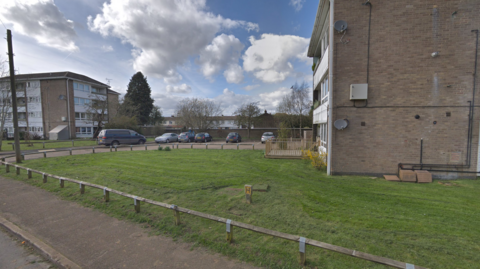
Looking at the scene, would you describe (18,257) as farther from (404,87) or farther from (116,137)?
(116,137)

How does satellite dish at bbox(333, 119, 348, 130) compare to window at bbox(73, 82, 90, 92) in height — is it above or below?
below

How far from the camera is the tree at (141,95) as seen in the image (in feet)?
154

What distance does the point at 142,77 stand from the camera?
48.1m

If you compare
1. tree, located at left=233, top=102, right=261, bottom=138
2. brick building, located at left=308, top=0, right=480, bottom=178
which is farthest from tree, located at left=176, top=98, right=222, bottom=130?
brick building, located at left=308, top=0, right=480, bottom=178

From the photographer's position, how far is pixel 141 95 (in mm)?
47500

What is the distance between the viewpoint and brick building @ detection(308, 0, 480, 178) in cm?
797

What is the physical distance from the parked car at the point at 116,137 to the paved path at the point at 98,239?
17174 mm

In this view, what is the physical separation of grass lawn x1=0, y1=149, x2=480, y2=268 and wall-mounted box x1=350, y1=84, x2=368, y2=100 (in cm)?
328

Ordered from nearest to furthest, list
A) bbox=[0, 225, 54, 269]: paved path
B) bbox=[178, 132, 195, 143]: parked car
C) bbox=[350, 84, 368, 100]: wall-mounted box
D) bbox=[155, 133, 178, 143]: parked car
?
bbox=[0, 225, 54, 269]: paved path → bbox=[350, 84, 368, 100]: wall-mounted box → bbox=[155, 133, 178, 143]: parked car → bbox=[178, 132, 195, 143]: parked car

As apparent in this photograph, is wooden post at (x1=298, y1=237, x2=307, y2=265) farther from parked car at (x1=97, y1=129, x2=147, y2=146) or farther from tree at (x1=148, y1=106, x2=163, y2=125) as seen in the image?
tree at (x1=148, y1=106, x2=163, y2=125)

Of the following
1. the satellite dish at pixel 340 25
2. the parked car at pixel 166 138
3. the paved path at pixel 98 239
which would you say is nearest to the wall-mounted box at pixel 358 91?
the satellite dish at pixel 340 25

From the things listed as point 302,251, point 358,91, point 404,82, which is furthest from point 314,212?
point 404,82

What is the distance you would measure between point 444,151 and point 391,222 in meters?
6.32

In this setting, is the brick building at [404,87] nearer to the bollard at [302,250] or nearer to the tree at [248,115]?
the bollard at [302,250]
